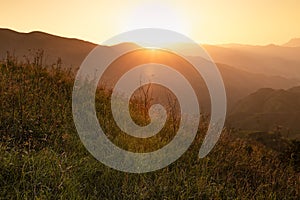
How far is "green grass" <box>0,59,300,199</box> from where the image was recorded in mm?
3966

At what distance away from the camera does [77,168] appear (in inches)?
177

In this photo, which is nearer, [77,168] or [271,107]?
[77,168]

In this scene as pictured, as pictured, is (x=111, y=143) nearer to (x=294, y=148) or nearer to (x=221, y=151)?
(x=221, y=151)

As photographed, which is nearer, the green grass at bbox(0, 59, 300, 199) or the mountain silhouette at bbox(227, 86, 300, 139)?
the green grass at bbox(0, 59, 300, 199)

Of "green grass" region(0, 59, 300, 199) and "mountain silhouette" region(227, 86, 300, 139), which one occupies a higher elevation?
"green grass" region(0, 59, 300, 199)

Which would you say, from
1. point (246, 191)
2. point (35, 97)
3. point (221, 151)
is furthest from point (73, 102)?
point (246, 191)

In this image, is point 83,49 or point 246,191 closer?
point 246,191

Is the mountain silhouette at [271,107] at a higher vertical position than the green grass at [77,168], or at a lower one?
lower

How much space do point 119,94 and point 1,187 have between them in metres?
5.07

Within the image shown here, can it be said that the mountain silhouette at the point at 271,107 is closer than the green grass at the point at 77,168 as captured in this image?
No

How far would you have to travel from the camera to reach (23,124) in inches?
204

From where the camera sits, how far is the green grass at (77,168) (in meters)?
3.97

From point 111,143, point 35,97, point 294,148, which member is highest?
point 35,97

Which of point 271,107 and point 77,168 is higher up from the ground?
point 77,168
